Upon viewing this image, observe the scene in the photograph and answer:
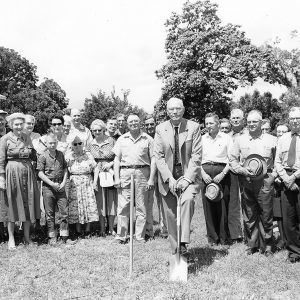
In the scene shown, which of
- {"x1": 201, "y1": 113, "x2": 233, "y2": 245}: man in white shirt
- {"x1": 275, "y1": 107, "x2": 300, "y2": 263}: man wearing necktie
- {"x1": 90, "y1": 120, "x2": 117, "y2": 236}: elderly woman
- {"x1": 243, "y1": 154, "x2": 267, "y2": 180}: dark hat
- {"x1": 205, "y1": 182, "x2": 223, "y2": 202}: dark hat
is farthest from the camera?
{"x1": 90, "y1": 120, "x2": 117, "y2": 236}: elderly woman

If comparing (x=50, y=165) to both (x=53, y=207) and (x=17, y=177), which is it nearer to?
(x=17, y=177)


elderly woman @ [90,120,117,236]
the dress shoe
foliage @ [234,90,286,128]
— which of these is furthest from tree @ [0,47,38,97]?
the dress shoe

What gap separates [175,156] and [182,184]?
483 millimetres

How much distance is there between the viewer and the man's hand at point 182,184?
610cm

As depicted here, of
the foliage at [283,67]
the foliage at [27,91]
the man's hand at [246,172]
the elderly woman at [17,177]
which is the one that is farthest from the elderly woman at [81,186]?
the foliage at [27,91]

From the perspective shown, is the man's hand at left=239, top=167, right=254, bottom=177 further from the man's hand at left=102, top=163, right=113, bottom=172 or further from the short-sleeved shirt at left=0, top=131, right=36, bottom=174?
the short-sleeved shirt at left=0, top=131, right=36, bottom=174

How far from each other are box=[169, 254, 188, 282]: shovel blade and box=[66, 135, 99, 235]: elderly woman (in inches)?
117

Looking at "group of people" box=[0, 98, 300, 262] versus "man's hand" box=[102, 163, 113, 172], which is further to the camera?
"man's hand" box=[102, 163, 113, 172]

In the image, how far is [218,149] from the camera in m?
7.73

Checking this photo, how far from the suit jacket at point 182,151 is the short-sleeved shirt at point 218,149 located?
142 centimetres

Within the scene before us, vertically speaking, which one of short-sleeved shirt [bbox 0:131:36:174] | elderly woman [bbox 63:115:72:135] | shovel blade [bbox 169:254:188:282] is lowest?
shovel blade [bbox 169:254:188:282]

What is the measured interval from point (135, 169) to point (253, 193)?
2.25 metres

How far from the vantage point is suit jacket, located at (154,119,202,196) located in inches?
248

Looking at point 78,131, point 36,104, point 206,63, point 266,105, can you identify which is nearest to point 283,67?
point 206,63
